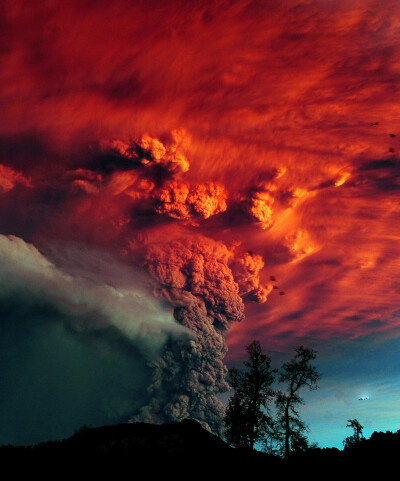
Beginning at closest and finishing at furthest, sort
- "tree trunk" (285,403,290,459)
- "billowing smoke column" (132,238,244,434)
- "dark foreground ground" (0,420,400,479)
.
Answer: "dark foreground ground" (0,420,400,479) → "tree trunk" (285,403,290,459) → "billowing smoke column" (132,238,244,434)

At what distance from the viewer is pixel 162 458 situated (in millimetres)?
18172

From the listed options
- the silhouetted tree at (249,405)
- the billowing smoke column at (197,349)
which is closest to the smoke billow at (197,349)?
the billowing smoke column at (197,349)

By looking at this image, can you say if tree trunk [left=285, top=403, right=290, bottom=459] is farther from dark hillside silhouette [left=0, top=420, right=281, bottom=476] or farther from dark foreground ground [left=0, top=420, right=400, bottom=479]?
dark hillside silhouette [left=0, top=420, right=281, bottom=476]

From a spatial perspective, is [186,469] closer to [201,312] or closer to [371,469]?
[371,469]

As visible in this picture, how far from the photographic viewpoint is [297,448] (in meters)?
32.8

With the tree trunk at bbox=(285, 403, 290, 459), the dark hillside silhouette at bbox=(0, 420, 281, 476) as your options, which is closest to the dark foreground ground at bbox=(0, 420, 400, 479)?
the dark hillside silhouette at bbox=(0, 420, 281, 476)

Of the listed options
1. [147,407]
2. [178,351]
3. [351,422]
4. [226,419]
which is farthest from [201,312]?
[226,419]

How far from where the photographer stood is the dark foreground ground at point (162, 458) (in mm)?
16859

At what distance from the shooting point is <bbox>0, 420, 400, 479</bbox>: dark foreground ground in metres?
16.9

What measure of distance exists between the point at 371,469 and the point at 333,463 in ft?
7.14

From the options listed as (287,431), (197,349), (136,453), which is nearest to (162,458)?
(136,453)

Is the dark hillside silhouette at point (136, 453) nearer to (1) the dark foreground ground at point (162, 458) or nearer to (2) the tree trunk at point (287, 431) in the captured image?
(1) the dark foreground ground at point (162, 458)

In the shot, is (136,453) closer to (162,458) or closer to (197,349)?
(162,458)

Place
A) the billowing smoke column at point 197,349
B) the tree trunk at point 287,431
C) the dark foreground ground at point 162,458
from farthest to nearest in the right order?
the billowing smoke column at point 197,349
the tree trunk at point 287,431
the dark foreground ground at point 162,458
